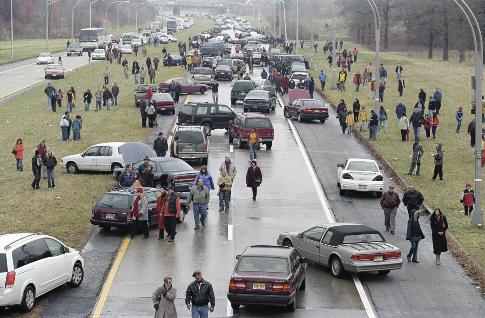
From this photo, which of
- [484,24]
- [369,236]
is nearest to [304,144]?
[369,236]

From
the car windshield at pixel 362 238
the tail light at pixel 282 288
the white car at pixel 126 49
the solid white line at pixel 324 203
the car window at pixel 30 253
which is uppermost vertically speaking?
the white car at pixel 126 49

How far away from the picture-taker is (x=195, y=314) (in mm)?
19375

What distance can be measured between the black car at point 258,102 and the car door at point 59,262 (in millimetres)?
36715

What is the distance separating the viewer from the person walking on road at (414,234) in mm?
26266

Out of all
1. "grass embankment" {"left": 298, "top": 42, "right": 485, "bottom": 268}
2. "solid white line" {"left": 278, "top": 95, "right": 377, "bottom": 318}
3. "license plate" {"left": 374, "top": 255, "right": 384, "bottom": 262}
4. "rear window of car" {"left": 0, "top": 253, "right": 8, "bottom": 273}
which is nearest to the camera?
"rear window of car" {"left": 0, "top": 253, "right": 8, "bottom": 273}

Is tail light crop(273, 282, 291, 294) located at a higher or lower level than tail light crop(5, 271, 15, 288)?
lower

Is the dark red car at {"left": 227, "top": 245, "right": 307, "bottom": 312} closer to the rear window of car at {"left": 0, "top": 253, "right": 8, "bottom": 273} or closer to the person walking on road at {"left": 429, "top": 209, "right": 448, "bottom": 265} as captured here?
the rear window of car at {"left": 0, "top": 253, "right": 8, "bottom": 273}

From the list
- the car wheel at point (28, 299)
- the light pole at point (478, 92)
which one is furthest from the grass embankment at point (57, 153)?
the light pole at point (478, 92)

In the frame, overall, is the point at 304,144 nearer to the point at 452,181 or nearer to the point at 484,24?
the point at 452,181

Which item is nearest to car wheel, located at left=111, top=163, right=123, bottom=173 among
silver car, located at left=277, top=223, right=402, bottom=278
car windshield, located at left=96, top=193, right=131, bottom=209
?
car windshield, located at left=96, top=193, right=131, bottom=209

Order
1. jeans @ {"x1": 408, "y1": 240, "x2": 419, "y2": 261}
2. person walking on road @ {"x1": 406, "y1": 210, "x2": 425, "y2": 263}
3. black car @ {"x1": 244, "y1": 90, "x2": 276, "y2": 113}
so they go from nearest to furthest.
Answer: person walking on road @ {"x1": 406, "y1": 210, "x2": 425, "y2": 263}
jeans @ {"x1": 408, "y1": 240, "x2": 419, "y2": 261}
black car @ {"x1": 244, "y1": 90, "x2": 276, "y2": 113}

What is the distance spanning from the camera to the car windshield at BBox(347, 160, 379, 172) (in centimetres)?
3644

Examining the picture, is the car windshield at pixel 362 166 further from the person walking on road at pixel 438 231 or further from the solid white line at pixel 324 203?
the person walking on road at pixel 438 231

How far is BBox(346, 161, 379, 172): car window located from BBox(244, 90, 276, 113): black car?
22491 millimetres
